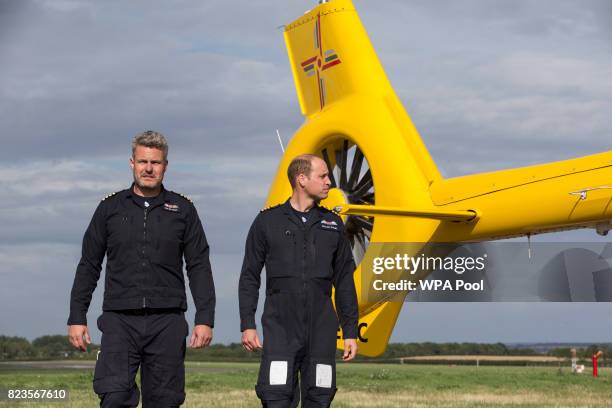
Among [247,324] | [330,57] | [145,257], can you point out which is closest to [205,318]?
[247,324]

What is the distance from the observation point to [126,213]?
17.1 ft

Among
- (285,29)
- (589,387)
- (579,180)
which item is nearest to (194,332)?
(579,180)

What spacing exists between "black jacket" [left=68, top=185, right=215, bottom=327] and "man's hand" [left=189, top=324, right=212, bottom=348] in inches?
1.4

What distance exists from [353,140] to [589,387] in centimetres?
743

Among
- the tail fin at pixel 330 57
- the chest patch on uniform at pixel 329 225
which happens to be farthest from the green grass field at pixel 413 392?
the chest patch on uniform at pixel 329 225

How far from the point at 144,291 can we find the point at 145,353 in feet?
1.08

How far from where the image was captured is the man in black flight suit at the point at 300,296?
528cm

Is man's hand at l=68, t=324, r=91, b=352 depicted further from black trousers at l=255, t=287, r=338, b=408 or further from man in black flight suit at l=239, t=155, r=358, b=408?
black trousers at l=255, t=287, r=338, b=408

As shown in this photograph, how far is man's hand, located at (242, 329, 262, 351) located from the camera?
17.0ft

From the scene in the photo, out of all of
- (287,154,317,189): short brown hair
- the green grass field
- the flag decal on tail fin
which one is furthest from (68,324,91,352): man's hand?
the flag decal on tail fin

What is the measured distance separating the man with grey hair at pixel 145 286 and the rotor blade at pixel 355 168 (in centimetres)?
726

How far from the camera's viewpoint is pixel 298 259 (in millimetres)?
5359

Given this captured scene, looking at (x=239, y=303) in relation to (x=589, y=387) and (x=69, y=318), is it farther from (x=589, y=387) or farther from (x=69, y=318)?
(x=589, y=387)

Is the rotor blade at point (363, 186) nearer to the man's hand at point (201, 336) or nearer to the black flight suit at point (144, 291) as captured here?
the black flight suit at point (144, 291)
